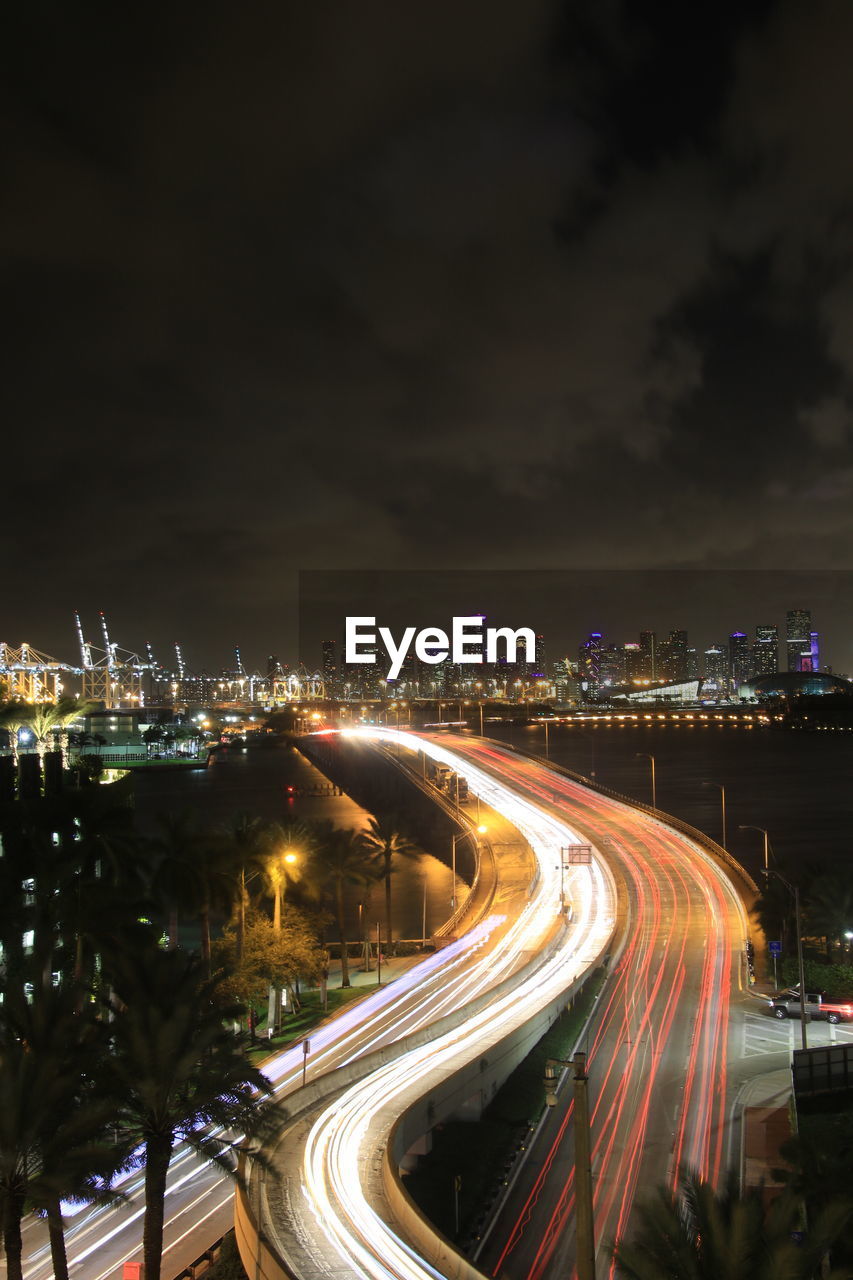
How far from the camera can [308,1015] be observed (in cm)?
2525

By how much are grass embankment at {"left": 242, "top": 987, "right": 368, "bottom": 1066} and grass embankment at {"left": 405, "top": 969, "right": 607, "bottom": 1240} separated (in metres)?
4.70

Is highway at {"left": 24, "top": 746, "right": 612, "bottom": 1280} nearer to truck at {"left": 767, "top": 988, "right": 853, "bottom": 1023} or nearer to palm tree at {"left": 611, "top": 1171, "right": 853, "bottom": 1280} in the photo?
truck at {"left": 767, "top": 988, "right": 853, "bottom": 1023}

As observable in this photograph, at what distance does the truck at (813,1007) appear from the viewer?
20.8 m

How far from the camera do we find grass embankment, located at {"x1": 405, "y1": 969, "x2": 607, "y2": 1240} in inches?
599

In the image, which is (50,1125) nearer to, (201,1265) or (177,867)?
(201,1265)

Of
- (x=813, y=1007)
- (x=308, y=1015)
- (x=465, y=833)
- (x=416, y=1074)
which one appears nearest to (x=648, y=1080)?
(x=416, y=1074)

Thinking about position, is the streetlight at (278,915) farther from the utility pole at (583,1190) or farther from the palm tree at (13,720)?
the palm tree at (13,720)

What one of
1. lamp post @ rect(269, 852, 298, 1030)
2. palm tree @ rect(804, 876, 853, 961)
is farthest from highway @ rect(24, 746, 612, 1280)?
palm tree @ rect(804, 876, 853, 961)

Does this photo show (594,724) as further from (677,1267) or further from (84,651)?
(677,1267)

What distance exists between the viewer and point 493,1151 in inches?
663

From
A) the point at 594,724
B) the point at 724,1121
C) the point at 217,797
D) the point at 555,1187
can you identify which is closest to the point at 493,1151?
the point at 555,1187

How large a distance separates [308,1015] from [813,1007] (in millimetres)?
12792

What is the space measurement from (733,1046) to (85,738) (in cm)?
9053


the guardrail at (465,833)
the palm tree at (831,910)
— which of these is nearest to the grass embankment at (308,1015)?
the guardrail at (465,833)
